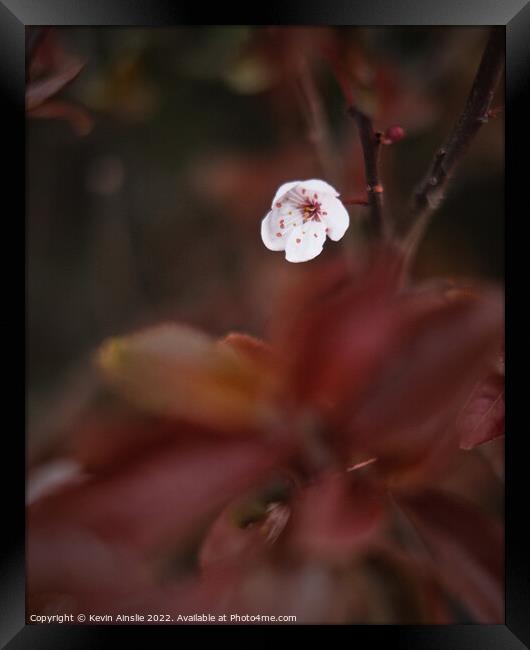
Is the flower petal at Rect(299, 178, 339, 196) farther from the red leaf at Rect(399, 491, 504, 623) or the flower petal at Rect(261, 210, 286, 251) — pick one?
the red leaf at Rect(399, 491, 504, 623)

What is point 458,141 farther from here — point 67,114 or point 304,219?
point 67,114

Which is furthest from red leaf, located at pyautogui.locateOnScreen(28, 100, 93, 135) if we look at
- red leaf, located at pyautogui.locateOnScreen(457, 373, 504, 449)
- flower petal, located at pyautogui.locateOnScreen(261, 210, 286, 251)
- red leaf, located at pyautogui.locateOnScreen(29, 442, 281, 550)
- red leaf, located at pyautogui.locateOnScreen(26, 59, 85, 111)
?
red leaf, located at pyautogui.locateOnScreen(457, 373, 504, 449)

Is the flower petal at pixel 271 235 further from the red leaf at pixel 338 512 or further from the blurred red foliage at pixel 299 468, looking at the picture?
the red leaf at pixel 338 512

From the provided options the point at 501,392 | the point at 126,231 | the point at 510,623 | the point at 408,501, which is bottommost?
the point at 510,623

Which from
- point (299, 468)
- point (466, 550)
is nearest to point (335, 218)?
point (299, 468)

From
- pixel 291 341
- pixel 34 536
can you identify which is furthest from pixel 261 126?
pixel 34 536

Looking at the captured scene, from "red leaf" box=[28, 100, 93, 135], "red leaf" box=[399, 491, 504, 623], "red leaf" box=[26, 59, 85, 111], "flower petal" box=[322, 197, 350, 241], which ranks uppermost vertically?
"red leaf" box=[26, 59, 85, 111]

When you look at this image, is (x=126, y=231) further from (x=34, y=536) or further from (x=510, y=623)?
(x=510, y=623)

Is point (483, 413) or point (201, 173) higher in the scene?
point (201, 173)
